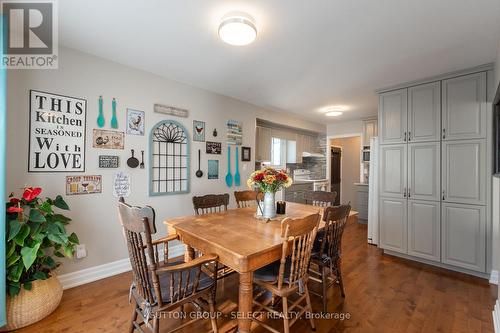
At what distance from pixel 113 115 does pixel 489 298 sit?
4.29m

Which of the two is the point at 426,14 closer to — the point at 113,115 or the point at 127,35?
the point at 127,35

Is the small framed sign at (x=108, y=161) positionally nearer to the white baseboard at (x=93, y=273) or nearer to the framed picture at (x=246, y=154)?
the white baseboard at (x=93, y=273)

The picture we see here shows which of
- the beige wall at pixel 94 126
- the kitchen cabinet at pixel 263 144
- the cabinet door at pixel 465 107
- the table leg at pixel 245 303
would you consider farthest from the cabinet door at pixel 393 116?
the table leg at pixel 245 303

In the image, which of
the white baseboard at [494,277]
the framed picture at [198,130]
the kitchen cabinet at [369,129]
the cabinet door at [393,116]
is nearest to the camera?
the white baseboard at [494,277]

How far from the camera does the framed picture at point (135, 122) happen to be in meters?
2.71

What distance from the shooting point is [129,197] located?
8.96 feet

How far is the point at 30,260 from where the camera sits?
1.68 m

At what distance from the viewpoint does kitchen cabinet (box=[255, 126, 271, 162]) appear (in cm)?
462

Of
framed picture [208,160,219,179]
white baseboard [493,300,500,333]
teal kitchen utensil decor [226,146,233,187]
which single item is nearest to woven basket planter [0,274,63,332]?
framed picture [208,160,219,179]

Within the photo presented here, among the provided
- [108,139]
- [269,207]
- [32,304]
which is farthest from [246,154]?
[32,304]

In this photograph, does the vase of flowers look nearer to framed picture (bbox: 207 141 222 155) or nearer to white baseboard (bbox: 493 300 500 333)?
framed picture (bbox: 207 141 222 155)

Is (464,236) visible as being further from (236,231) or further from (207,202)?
(207,202)

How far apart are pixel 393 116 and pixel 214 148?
2659 millimetres

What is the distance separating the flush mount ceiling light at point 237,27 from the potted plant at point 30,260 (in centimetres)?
202
